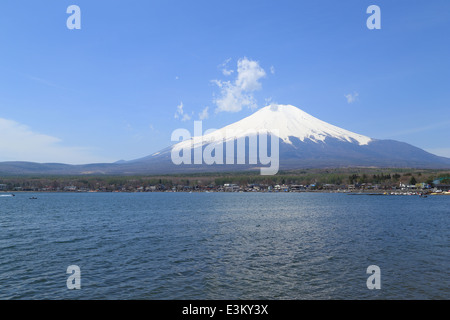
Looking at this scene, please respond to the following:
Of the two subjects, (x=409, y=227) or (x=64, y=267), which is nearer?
(x=64, y=267)

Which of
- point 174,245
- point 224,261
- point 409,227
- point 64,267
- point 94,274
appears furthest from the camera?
point 409,227
